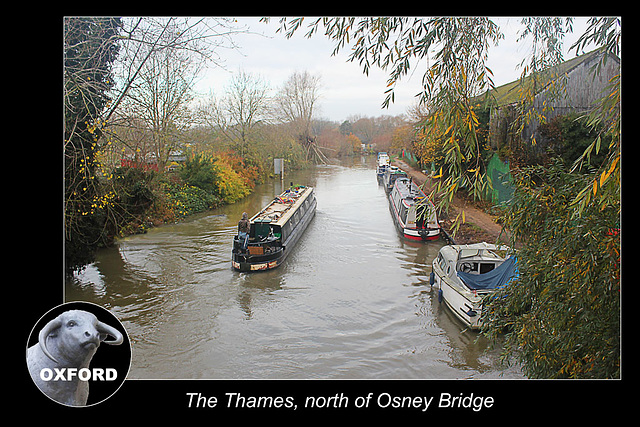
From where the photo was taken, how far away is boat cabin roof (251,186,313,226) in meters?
11.3

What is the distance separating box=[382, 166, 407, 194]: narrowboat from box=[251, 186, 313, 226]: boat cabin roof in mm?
5957

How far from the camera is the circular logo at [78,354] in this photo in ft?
7.80

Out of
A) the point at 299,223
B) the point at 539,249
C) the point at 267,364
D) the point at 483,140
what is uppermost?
the point at 483,140

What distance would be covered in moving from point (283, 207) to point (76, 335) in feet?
35.2

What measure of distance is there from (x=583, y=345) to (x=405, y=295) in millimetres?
5804

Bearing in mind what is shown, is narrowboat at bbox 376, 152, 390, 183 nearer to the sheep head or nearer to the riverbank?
the riverbank

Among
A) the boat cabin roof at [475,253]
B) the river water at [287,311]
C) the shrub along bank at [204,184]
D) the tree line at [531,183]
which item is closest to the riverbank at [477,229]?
the river water at [287,311]

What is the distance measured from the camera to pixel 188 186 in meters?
16.9

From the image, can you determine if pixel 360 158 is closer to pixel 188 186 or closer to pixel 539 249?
pixel 188 186

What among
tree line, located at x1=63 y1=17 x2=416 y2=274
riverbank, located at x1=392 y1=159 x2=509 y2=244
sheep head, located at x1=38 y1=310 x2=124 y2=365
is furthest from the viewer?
riverbank, located at x1=392 y1=159 x2=509 y2=244

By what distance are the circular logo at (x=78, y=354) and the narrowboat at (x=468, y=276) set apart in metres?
5.25

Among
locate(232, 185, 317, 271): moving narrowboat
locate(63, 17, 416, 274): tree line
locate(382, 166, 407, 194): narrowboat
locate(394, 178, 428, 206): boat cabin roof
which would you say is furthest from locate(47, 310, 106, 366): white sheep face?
locate(382, 166, 407, 194): narrowboat

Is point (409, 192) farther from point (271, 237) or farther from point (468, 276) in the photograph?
point (468, 276)
